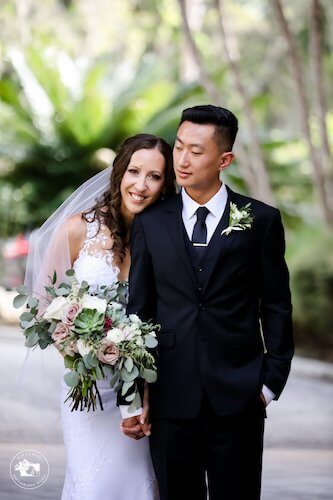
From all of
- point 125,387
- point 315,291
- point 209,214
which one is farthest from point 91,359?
point 315,291

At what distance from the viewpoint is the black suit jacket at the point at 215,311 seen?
3719mm

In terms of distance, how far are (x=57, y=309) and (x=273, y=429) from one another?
207 inches

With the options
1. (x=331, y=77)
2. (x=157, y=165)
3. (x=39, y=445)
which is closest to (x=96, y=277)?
(x=157, y=165)

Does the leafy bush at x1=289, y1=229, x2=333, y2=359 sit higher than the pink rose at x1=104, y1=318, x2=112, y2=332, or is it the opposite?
the leafy bush at x1=289, y1=229, x2=333, y2=359

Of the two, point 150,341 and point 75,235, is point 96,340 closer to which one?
point 150,341

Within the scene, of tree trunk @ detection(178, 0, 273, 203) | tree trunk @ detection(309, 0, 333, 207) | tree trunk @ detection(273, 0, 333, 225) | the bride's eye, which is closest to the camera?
the bride's eye

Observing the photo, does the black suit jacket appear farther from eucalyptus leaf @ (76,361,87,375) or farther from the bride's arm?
the bride's arm

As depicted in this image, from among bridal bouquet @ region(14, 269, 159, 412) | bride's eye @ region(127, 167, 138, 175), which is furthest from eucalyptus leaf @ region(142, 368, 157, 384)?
bride's eye @ region(127, 167, 138, 175)

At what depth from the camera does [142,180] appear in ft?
13.4

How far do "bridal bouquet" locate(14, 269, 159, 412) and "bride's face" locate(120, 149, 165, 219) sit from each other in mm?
475

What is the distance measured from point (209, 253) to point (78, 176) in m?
13.0

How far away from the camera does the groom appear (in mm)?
3709
